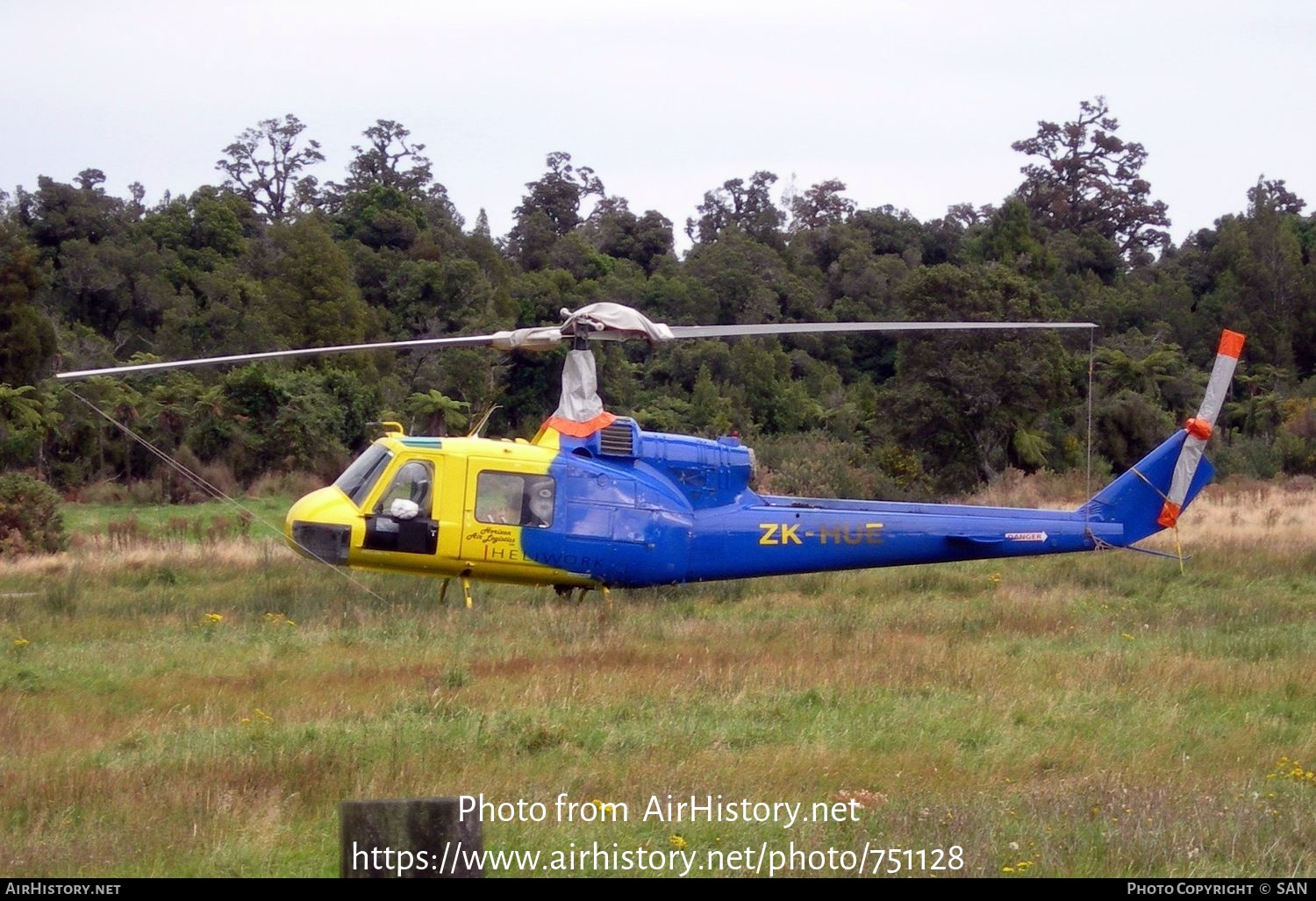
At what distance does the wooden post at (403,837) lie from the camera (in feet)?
13.7

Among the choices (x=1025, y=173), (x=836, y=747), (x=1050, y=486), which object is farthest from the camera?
(x=1025, y=173)

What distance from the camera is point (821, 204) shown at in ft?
245

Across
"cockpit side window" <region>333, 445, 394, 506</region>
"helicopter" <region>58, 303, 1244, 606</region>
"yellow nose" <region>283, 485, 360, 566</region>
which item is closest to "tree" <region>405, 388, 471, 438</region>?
"cockpit side window" <region>333, 445, 394, 506</region>

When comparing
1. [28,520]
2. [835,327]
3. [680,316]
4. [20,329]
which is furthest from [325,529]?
[680,316]

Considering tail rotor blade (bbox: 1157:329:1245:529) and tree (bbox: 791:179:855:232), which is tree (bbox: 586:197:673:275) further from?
tail rotor blade (bbox: 1157:329:1245:529)

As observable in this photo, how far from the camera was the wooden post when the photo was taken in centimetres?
418

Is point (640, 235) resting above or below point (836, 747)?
above

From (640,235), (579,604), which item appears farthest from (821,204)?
(579,604)

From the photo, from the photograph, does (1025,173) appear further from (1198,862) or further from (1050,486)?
(1198,862)

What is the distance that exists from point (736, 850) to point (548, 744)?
232 centimetres

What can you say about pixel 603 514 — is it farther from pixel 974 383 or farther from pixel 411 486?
pixel 974 383

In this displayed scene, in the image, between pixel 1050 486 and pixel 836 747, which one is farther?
pixel 1050 486

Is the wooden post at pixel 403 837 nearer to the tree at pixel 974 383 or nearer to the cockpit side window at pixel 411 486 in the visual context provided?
the cockpit side window at pixel 411 486

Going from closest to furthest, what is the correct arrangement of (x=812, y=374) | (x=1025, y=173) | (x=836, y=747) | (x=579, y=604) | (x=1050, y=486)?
(x=836, y=747) → (x=579, y=604) → (x=1050, y=486) → (x=812, y=374) → (x=1025, y=173)
